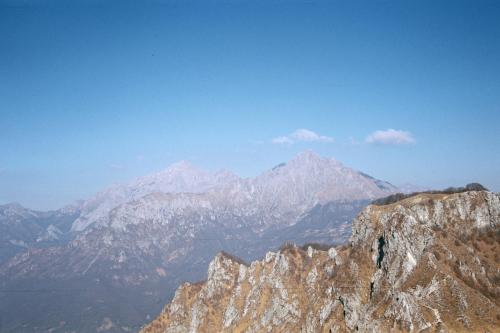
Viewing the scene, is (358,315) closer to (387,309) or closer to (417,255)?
(387,309)

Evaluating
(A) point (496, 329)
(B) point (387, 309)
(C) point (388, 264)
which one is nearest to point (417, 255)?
(C) point (388, 264)

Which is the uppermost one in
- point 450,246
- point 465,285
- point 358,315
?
point 450,246

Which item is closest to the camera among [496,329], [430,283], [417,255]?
[496,329]

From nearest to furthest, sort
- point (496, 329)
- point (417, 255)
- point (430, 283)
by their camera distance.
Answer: point (496, 329)
point (430, 283)
point (417, 255)

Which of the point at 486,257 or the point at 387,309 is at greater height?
the point at 486,257

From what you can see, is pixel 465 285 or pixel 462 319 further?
pixel 465 285

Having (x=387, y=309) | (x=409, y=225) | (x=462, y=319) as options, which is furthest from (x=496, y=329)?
(x=409, y=225)

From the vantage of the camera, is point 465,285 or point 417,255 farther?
point 417,255

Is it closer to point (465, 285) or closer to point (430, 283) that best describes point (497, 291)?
point (465, 285)

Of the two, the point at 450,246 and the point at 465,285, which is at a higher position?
the point at 450,246
